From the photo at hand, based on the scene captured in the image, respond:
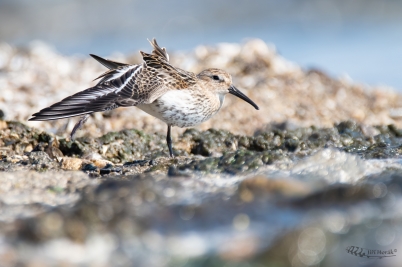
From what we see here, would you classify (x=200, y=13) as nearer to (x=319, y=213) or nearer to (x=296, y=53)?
(x=296, y=53)

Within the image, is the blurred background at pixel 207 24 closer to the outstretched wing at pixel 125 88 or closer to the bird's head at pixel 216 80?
the bird's head at pixel 216 80

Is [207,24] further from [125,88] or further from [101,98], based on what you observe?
[101,98]

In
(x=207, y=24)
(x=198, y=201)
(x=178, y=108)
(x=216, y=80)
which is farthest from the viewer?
(x=207, y=24)

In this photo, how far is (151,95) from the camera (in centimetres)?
562

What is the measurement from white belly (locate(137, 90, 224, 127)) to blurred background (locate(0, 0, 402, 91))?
7.42 meters

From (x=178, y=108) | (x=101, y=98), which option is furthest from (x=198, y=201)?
(x=178, y=108)

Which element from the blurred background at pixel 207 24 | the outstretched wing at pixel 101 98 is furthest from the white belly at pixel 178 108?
the blurred background at pixel 207 24

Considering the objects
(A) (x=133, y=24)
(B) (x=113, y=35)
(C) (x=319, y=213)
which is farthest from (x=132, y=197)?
(A) (x=133, y=24)

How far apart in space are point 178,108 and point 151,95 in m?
0.33

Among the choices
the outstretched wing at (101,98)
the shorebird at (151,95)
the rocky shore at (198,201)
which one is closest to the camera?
the rocky shore at (198,201)

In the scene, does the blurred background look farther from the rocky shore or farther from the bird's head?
the rocky shore

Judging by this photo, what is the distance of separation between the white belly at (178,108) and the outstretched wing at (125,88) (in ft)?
0.28

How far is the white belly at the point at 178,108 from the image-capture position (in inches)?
227

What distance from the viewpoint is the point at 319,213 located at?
3141 mm
